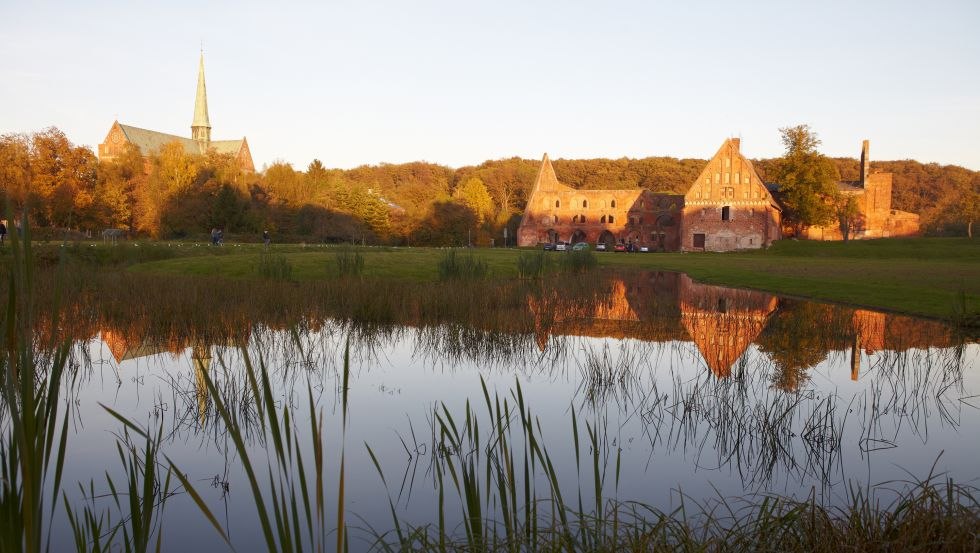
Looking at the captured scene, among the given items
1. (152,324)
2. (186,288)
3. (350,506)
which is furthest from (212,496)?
(186,288)

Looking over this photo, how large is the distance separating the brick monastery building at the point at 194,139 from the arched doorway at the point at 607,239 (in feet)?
138

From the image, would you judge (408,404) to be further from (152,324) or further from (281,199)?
(281,199)

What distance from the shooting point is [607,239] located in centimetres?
6619

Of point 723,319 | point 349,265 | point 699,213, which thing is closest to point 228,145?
point 699,213

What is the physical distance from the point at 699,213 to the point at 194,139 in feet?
217

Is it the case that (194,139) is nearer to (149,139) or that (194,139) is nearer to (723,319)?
(149,139)

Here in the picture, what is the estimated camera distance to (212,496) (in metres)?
4.07

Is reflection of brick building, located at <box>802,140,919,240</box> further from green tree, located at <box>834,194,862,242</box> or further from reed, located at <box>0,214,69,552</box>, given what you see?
reed, located at <box>0,214,69,552</box>

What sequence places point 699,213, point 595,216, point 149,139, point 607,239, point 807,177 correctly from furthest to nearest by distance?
point 149,139 → point 607,239 → point 595,216 → point 699,213 → point 807,177

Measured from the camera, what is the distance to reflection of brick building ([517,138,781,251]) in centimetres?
5522

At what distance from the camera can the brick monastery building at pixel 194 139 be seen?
263 ft

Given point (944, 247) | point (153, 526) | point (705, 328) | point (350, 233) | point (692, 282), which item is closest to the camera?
point (153, 526)

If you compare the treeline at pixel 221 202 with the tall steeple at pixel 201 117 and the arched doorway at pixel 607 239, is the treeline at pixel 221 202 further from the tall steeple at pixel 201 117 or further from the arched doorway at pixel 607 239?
the tall steeple at pixel 201 117

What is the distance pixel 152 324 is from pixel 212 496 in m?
6.87
